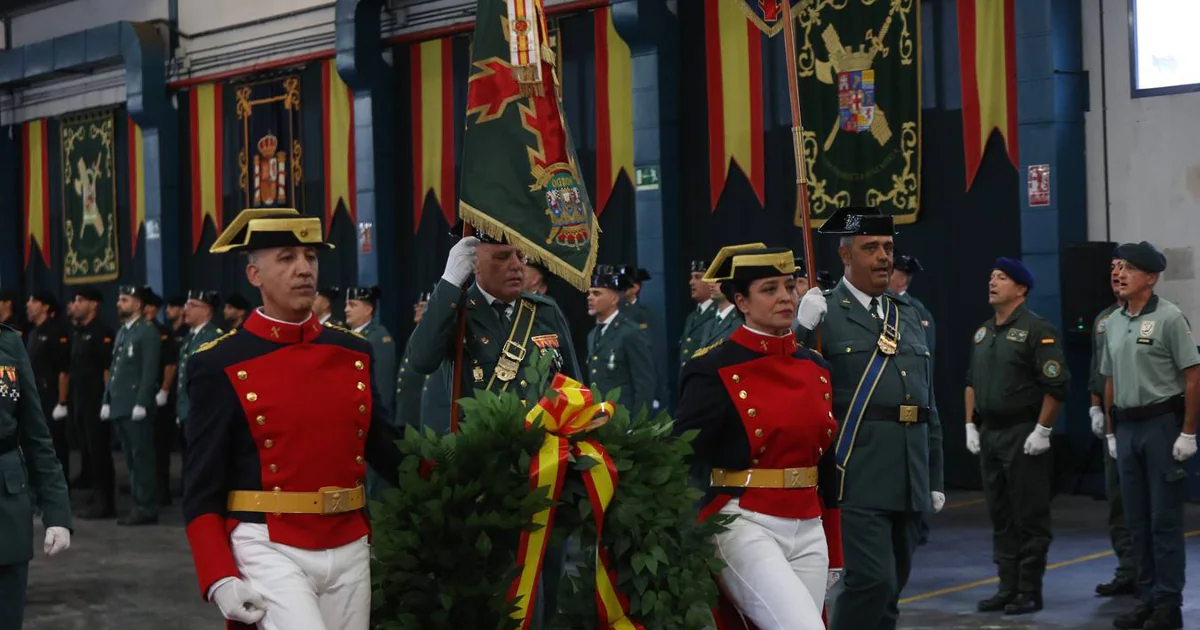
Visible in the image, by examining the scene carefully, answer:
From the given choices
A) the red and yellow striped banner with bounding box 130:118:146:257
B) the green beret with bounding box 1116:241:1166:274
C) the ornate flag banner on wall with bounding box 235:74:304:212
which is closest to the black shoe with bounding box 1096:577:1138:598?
the green beret with bounding box 1116:241:1166:274

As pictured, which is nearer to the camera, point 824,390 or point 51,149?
point 824,390

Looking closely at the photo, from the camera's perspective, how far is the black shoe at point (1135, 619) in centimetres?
680

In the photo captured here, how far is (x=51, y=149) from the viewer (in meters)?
21.8

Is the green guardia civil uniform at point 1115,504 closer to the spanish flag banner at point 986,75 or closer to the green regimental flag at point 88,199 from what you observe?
the spanish flag banner at point 986,75

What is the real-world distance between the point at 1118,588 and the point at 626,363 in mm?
4206

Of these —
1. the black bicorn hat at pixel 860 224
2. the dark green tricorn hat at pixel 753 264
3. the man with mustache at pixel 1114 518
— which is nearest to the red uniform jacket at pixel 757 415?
the dark green tricorn hat at pixel 753 264

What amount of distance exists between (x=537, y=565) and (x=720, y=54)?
34.3ft

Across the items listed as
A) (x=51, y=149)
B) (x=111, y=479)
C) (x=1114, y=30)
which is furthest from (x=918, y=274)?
(x=51, y=149)

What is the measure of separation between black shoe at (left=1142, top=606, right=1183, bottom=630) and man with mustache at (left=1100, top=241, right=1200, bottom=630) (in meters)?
0.12

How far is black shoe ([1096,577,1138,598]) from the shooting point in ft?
25.0

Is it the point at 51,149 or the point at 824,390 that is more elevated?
the point at 51,149

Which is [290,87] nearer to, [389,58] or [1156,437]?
[389,58]

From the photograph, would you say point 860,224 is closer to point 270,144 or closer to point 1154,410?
point 1154,410

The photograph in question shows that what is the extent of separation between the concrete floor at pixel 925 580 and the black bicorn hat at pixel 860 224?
7.48ft
